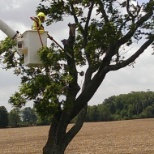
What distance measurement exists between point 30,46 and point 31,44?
0.02 m

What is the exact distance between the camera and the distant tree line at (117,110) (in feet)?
341

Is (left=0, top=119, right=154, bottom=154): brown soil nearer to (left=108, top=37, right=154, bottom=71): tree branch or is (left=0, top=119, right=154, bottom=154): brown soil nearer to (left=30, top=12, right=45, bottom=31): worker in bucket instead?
(left=108, top=37, right=154, bottom=71): tree branch

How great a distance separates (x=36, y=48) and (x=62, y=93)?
2886mm

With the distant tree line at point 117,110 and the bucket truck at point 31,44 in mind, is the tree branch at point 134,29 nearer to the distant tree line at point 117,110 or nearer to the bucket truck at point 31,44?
the bucket truck at point 31,44

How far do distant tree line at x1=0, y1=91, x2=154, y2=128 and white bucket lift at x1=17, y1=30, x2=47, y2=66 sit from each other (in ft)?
316

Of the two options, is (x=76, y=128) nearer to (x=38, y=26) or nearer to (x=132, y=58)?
(x=132, y=58)

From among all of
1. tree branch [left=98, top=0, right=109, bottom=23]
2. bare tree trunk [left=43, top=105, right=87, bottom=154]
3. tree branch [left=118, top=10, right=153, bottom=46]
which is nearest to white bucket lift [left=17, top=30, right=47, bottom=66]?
bare tree trunk [left=43, top=105, right=87, bottom=154]

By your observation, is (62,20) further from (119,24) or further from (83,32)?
(119,24)

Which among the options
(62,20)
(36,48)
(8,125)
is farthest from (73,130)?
(8,125)

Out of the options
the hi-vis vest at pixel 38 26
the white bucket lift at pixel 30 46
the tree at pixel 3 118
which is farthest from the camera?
the tree at pixel 3 118

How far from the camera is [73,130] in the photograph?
859 cm

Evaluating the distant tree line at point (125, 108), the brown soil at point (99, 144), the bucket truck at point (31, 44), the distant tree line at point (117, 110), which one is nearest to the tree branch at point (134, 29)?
the bucket truck at point (31, 44)

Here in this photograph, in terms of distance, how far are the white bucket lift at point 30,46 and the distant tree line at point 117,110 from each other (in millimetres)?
96280

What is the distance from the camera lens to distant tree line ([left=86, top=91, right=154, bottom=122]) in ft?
378
